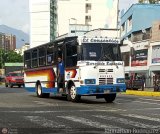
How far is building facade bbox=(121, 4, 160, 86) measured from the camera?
49.5 m

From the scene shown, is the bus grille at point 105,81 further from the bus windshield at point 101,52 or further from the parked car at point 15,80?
the parked car at point 15,80

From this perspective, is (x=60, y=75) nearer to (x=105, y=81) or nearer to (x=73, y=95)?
(x=73, y=95)

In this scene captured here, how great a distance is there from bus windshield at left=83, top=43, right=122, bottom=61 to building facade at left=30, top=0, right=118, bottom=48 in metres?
98.8

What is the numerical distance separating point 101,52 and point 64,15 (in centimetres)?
10673

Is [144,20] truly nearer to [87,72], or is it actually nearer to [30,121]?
[87,72]

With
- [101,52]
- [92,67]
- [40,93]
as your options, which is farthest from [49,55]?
[92,67]

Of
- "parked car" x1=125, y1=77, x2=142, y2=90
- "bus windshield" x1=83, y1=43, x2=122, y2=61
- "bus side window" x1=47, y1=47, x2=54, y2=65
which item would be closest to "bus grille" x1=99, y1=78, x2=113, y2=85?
"bus windshield" x1=83, y1=43, x2=122, y2=61

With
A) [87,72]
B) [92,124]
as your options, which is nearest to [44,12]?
[87,72]

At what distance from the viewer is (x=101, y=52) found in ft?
65.4

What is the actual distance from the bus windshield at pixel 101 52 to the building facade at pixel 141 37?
65.1ft

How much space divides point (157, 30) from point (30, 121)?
38.8 m

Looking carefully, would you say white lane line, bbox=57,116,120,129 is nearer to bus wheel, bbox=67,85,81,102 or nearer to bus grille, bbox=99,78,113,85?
bus grille, bbox=99,78,113,85

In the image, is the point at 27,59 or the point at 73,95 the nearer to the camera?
the point at 73,95

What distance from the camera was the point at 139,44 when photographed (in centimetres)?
5288
